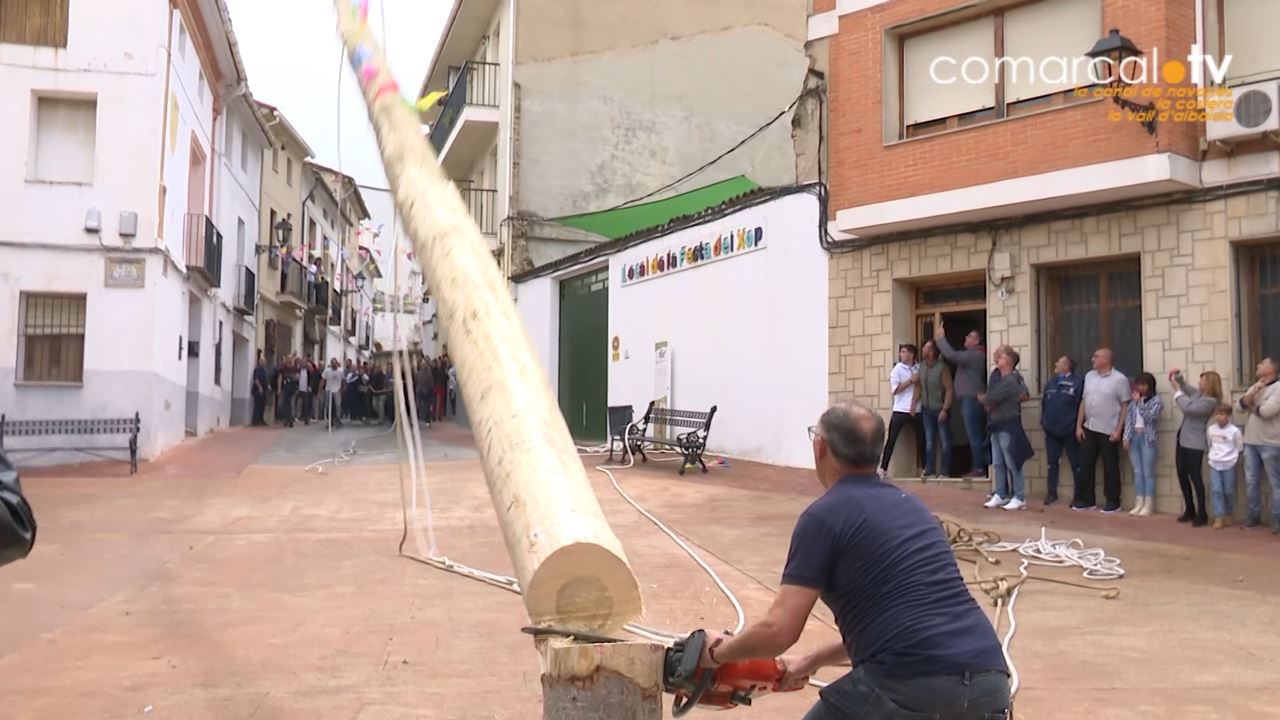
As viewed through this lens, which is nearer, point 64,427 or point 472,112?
point 64,427

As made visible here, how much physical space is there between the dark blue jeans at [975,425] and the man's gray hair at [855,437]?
8887 millimetres

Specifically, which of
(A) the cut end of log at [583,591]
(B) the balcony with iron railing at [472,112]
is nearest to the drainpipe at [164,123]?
(B) the balcony with iron railing at [472,112]

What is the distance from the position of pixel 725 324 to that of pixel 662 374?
1815 millimetres

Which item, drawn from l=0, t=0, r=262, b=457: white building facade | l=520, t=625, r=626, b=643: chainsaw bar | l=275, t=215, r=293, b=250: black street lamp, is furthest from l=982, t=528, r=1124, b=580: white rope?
l=275, t=215, r=293, b=250: black street lamp

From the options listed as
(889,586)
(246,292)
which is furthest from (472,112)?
(889,586)

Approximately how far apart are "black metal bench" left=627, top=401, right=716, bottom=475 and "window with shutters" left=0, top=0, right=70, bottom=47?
9806 mm

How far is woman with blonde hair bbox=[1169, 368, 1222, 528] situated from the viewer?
9.38m

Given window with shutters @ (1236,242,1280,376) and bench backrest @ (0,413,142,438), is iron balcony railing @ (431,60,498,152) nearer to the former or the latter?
bench backrest @ (0,413,142,438)

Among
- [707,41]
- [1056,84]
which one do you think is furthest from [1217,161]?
[707,41]

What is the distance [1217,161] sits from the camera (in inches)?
392

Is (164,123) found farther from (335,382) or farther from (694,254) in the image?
(335,382)

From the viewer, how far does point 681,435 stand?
13102mm

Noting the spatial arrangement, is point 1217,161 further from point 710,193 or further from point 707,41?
point 707,41

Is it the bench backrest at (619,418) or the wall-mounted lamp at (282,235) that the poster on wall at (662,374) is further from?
the wall-mounted lamp at (282,235)
